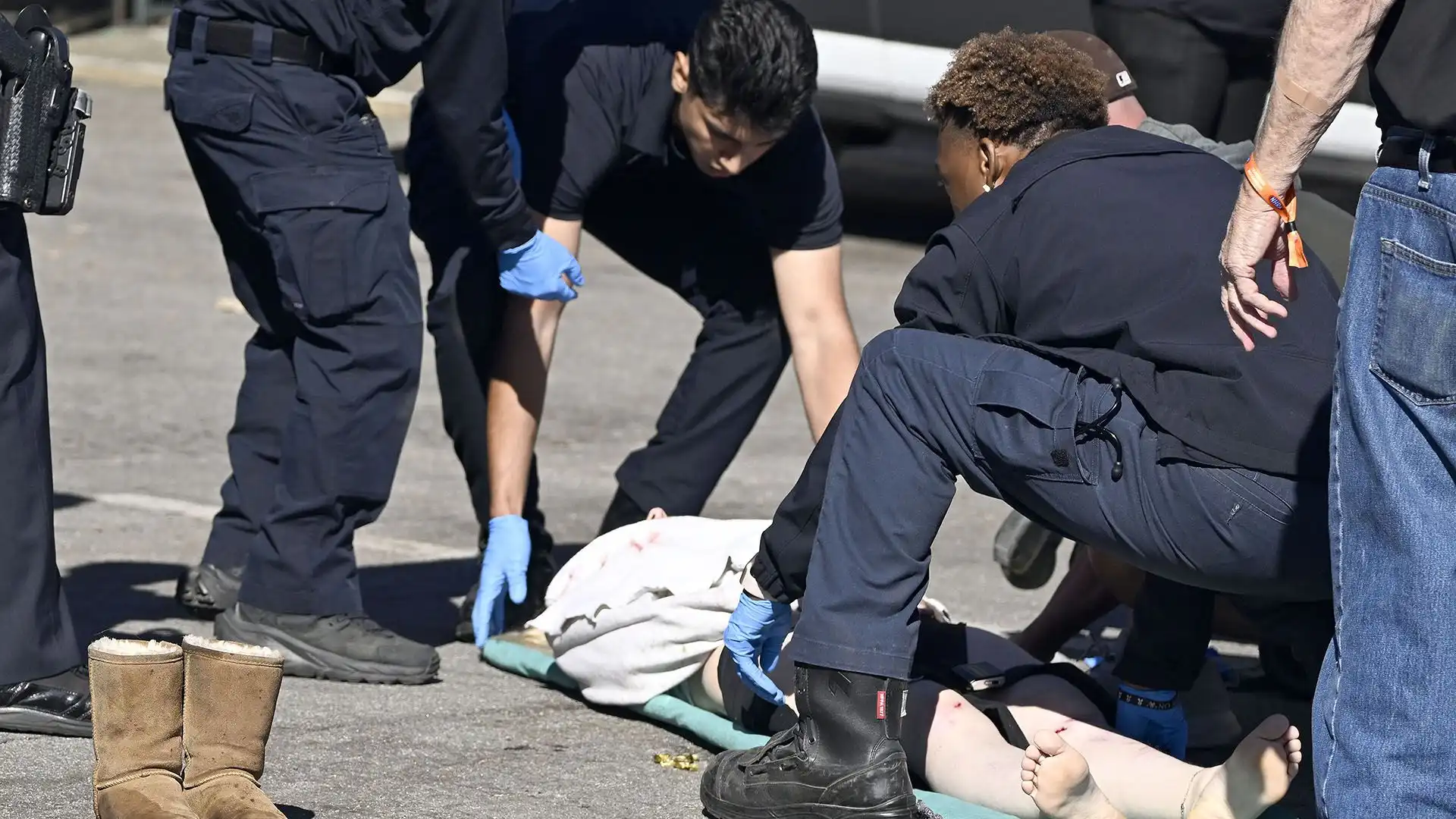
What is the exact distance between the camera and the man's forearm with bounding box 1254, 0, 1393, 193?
220cm

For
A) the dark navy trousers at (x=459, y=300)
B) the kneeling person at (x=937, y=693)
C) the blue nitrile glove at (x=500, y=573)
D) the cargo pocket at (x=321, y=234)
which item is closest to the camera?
the kneeling person at (x=937, y=693)

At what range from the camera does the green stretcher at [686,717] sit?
3.01 meters

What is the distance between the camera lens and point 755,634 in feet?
10.4

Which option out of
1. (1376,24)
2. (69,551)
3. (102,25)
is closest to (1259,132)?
(1376,24)

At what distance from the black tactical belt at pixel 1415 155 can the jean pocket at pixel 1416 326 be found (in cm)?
9

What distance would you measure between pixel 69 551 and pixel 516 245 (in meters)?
1.43

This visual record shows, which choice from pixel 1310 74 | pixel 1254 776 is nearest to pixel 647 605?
pixel 1254 776

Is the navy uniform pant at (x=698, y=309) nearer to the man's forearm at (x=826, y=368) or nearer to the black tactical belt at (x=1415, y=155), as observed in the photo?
the man's forearm at (x=826, y=368)

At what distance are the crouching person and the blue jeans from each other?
0.37 metres

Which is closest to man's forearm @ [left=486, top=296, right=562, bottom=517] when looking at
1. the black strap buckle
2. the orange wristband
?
the black strap buckle

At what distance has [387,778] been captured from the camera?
312cm

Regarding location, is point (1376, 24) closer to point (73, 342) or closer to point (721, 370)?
point (721, 370)

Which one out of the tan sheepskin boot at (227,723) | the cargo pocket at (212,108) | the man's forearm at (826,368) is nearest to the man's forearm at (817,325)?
the man's forearm at (826,368)

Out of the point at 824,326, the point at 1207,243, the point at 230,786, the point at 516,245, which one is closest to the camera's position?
the point at 230,786
